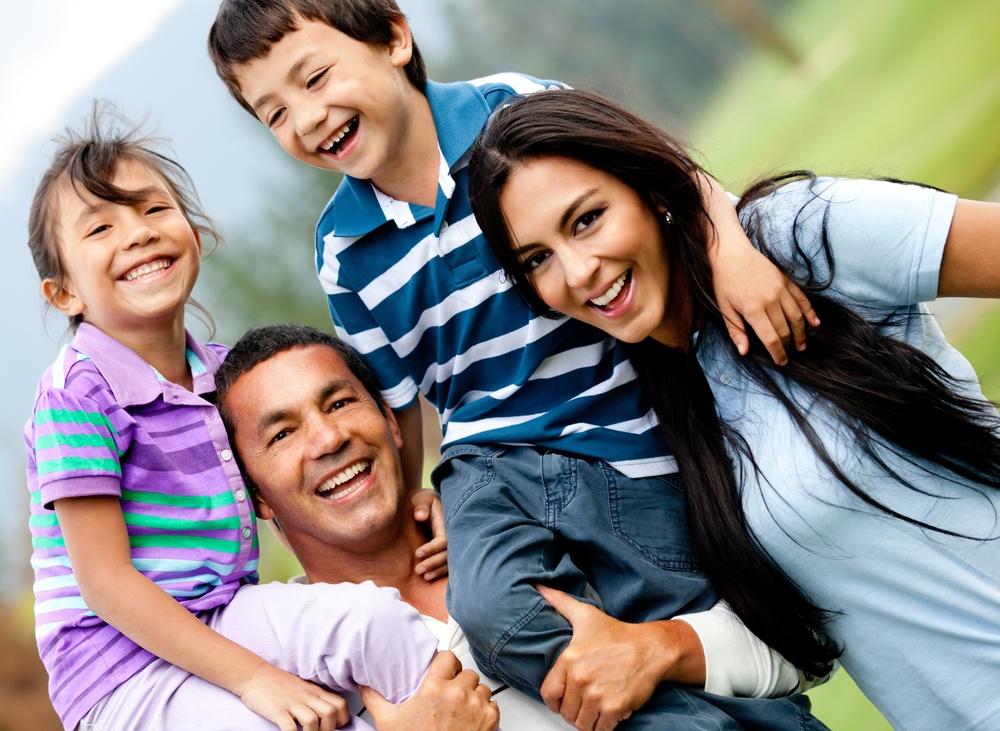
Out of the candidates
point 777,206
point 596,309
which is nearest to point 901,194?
point 777,206

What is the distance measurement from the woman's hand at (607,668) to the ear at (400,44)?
105 cm

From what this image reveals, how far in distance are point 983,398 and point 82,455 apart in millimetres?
1434

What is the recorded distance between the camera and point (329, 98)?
1.75m

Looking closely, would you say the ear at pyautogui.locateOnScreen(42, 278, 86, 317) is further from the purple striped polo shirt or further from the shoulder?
the shoulder

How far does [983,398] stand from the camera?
1.48 meters

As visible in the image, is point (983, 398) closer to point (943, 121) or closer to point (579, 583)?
point (579, 583)

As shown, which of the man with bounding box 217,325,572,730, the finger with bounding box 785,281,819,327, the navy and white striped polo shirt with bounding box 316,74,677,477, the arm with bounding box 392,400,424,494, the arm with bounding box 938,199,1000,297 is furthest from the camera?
the arm with bounding box 392,400,424,494

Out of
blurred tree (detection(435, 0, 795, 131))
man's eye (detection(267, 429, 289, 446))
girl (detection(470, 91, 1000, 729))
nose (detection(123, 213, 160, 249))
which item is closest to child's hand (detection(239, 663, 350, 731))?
man's eye (detection(267, 429, 289, 446))

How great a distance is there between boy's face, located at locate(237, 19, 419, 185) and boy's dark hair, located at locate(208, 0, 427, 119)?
0.01 m

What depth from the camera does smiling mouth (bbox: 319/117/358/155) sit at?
179 cm

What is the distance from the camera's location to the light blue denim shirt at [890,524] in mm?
1390

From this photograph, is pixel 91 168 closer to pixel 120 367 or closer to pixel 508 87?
pixel 120 367

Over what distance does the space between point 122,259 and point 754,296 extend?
1115 millimetres

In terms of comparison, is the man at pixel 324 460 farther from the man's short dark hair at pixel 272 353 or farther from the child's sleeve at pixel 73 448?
the child's sleeve at pixel 73 448
